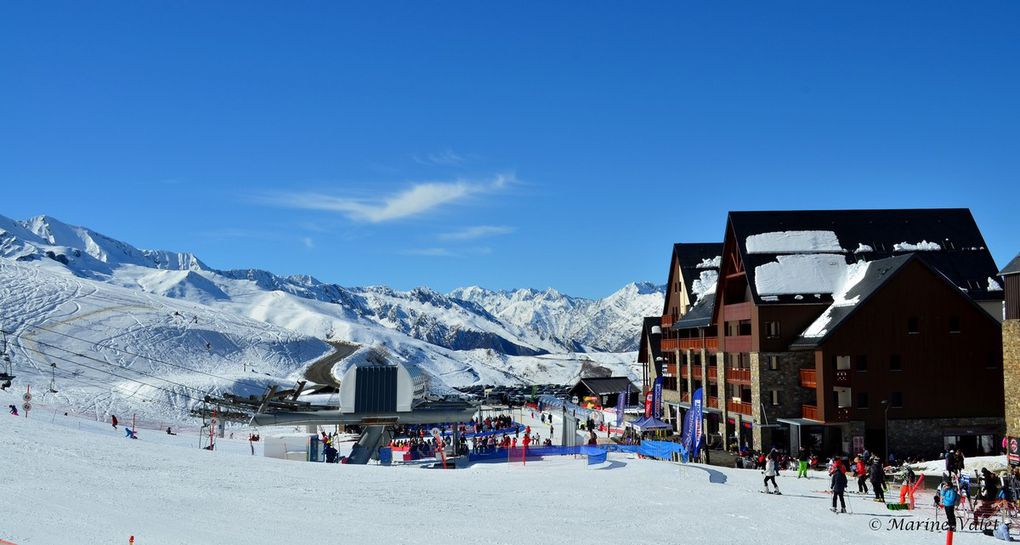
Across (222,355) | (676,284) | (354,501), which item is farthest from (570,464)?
(222,355)

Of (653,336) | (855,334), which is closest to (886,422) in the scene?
(855,334)

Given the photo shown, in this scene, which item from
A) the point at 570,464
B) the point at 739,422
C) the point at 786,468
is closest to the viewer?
the point at 570,464

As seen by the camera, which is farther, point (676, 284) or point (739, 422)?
point (676, 284)

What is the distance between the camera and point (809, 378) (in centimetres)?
4525

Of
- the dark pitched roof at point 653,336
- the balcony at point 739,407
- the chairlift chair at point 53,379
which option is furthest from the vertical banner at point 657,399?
the chairlift chair at point 53,379

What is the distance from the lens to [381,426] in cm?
4341

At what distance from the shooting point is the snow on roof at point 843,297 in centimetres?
4462

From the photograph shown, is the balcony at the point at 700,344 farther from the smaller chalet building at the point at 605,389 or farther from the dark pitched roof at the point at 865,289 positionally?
the smaller chalet building at the point at 605,389

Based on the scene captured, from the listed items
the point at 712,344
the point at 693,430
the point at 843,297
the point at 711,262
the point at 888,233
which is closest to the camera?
the point at 693,430

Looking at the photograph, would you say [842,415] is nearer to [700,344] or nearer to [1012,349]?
[1012,349]

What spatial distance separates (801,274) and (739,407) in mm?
8426

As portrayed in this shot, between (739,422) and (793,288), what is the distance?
28.2 ft

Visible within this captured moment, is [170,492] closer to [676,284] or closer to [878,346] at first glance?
[878,346]

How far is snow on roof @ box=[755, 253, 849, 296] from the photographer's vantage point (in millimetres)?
47719
